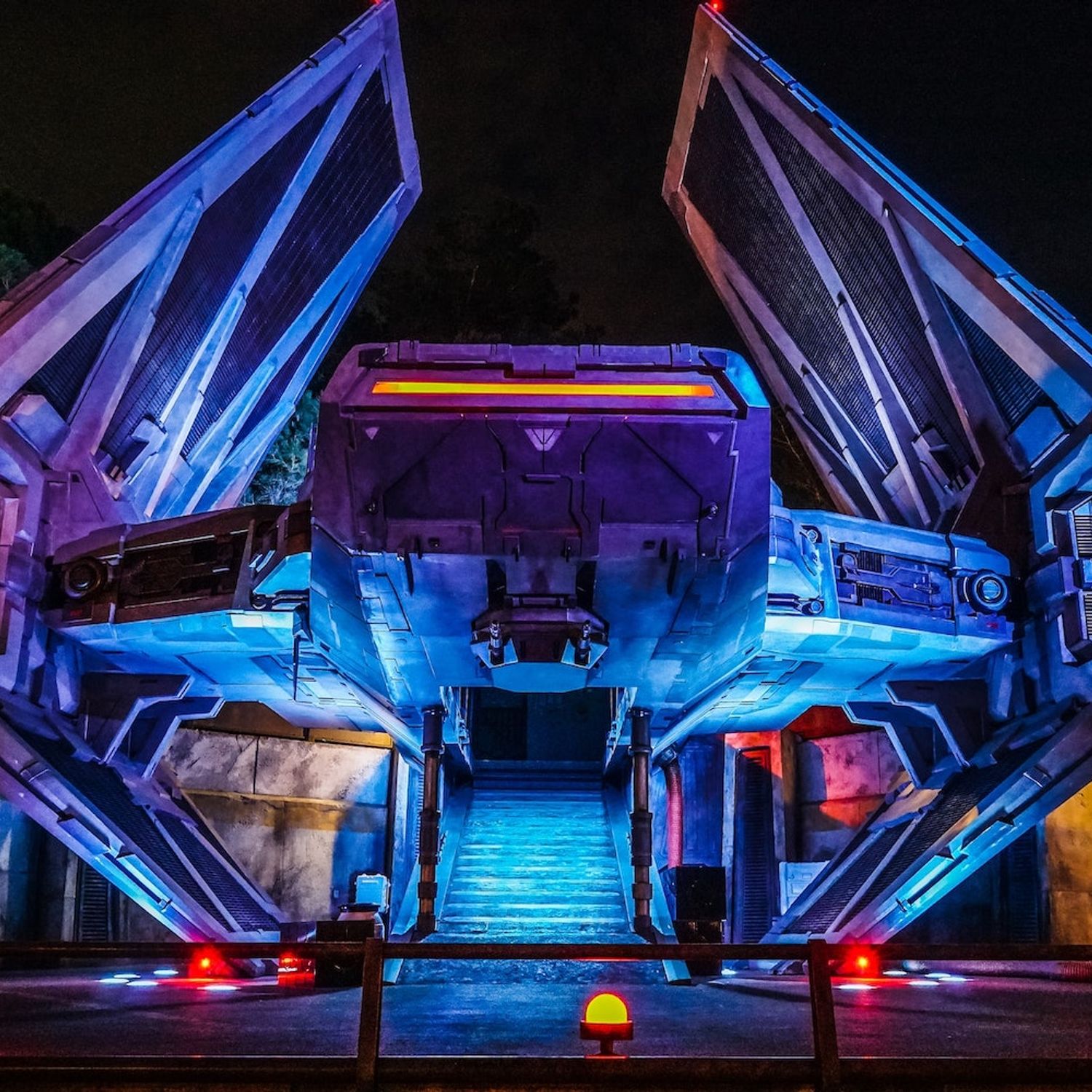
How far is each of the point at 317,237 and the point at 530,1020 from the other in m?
15.3

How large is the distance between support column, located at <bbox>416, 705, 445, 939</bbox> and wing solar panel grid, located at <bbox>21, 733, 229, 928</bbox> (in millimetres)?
2581

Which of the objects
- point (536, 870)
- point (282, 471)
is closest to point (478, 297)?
point (282, 471)

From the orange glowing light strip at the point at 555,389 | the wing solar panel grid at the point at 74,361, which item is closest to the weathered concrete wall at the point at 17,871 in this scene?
the wing solar panel grid at the point at 74,361

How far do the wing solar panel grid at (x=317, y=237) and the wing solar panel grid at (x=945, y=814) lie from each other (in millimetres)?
11969

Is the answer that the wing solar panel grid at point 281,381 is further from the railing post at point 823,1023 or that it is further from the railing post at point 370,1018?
the railing post at point 823,1023

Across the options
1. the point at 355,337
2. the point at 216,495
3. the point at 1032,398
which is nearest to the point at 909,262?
the point at 1032,398

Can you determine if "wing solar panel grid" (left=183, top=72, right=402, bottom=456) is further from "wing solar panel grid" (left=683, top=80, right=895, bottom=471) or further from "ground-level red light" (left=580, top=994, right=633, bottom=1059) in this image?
"ground-level red light" (left=580, top=994, right=633, bottom=1059)

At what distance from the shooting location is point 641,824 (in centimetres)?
1191

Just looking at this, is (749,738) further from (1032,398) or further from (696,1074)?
(696,1074)

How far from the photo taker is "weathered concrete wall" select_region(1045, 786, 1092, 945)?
12180 mm

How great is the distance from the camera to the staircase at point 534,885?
31.4 feet

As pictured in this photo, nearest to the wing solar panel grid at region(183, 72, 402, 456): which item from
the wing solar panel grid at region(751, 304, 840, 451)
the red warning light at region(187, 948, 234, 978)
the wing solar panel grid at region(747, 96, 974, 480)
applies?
the wing solar panel grid at region(747, 96, 974, 480)

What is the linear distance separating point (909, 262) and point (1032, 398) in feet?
8.92

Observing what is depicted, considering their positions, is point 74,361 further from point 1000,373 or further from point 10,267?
point 1000,373
